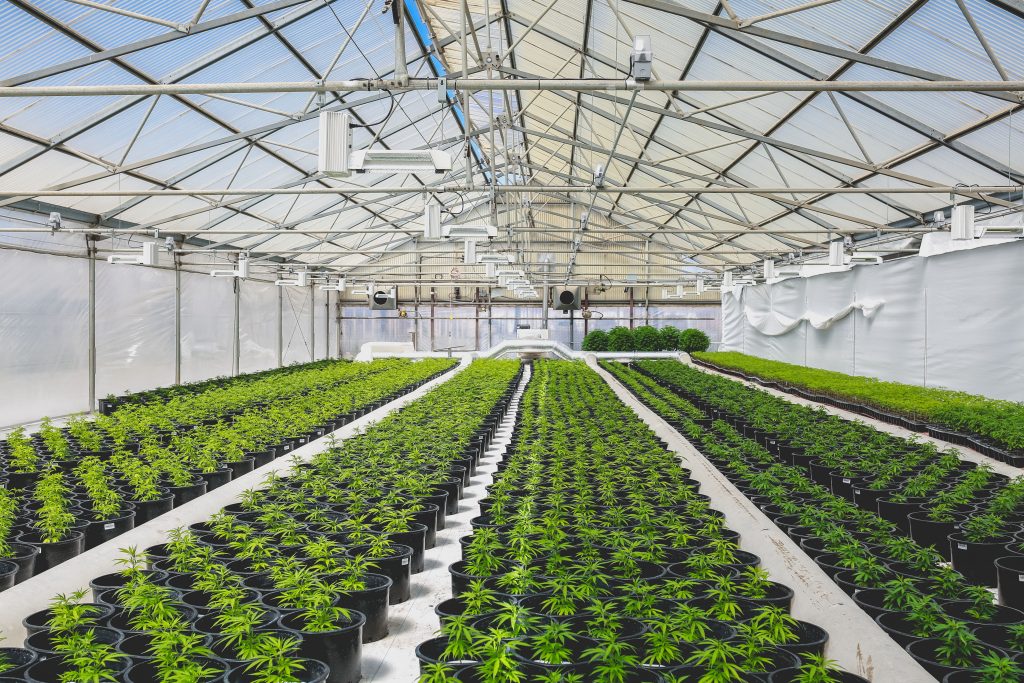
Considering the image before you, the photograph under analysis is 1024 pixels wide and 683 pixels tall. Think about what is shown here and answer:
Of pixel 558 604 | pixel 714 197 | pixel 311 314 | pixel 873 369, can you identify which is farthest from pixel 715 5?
pixel 311 314

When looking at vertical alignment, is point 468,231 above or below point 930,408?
above

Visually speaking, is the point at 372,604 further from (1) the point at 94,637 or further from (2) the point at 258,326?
(2) the point at 258,326

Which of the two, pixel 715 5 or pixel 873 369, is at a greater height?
pixel 715 5

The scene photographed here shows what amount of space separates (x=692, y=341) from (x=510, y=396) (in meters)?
14.6

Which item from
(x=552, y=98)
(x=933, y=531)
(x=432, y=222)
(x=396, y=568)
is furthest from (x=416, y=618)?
(x=552, y=98)

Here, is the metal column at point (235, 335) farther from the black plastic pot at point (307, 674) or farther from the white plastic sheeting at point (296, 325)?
the black plastic pot at point (307, 674)

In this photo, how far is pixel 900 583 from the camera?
3.79 m

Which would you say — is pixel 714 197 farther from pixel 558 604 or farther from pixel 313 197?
pixel 558 604

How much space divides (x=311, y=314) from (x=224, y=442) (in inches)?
874

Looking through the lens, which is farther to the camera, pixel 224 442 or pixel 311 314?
pixel 311 314

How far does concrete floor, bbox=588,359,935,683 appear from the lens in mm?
3309

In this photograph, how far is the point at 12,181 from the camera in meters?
12.0

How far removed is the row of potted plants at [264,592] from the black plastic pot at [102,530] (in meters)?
0.69

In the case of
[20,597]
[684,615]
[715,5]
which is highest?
[715,5]
